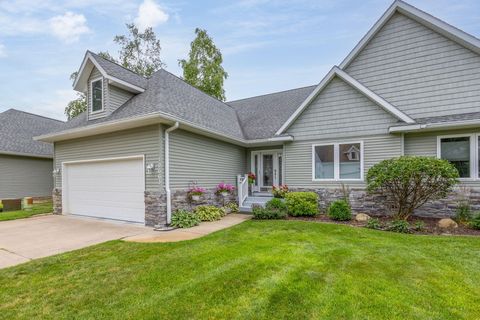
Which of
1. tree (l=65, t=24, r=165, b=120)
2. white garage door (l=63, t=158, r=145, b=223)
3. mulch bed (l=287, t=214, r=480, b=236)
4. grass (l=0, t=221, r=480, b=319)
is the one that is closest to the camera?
grass (l=0, t=221, r=480, b=319)

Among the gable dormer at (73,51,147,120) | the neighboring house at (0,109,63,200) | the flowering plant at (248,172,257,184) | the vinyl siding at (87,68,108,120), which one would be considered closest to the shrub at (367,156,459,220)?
the flowering plant at (248,172,257,184)

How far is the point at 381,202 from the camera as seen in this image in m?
8.98

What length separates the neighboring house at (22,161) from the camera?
45.2ft

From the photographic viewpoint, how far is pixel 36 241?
6.67 meters

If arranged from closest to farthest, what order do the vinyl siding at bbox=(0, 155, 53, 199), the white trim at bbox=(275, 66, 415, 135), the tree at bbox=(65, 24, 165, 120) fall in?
the white trim at bbox=(275, 66, 415, 135)
the vinyl siding at bbox=(0, 155, 53, 199)
the tree at bbox=(65, 24, 165, 120)

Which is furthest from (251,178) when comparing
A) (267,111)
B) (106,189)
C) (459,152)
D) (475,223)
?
(475,223)

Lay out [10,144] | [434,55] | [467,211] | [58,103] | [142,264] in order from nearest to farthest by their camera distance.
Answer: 1. [142,264]
2. [467,211]
3. [434,55]
4. [10,144]
5. [58,103]

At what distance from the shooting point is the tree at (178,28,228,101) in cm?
2161

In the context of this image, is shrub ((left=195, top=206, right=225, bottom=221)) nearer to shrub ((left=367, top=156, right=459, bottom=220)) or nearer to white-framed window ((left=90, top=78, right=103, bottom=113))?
shrub ((left=367, top=156, right=459, bottom=220))

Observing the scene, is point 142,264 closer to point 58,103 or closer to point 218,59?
point 218,59

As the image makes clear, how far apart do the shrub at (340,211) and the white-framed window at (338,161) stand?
51.6 inches

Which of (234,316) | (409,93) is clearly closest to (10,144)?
(234,316)

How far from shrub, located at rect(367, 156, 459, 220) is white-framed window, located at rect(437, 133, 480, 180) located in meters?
0.92

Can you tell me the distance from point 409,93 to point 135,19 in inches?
884
